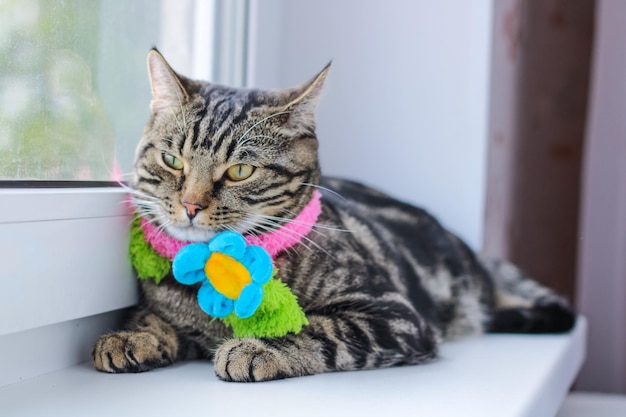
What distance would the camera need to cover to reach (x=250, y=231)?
1.17 m

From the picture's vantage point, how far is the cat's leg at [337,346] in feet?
3.50

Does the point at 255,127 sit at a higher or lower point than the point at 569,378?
higher

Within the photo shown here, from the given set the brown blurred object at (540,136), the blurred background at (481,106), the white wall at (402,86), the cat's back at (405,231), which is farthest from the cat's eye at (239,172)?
the brown blurred object at (540,136)

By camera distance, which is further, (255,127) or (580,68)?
(580,68)

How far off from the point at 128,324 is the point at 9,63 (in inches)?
16.7

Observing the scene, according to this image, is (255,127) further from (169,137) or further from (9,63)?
(9,63)

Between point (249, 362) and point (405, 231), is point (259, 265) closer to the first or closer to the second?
point (249, 362)

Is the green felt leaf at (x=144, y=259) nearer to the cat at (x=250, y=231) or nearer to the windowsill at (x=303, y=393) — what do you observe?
the cat at (x=250, y=231)

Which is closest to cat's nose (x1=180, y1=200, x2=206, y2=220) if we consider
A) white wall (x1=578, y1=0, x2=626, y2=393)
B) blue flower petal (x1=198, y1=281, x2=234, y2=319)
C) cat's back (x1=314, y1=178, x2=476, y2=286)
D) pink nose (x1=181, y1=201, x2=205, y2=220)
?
pink nose (x1=181, y1=201, x2=205, y2=220)

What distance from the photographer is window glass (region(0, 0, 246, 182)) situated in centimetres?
109

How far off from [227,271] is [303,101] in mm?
286

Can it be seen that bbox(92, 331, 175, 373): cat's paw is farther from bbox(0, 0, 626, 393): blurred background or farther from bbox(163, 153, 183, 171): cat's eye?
bbox(0, 0, 626, 393): blurred background

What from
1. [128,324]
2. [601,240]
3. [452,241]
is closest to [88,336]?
[128,324]

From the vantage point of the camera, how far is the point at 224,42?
1.67 meters
